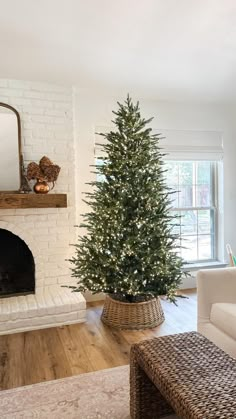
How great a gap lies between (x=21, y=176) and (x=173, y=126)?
193 centimetres

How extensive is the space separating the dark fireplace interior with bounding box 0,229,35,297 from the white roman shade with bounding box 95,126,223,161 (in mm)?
1952

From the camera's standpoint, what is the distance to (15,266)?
3.39m

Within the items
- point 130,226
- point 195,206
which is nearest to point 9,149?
point 130,226

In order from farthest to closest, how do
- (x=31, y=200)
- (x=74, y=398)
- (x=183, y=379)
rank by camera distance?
1. (x=31, y=200)
2. (x=74, y=398)
3. (x=183, y=379)

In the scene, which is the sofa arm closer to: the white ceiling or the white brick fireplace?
the white brick fireplace

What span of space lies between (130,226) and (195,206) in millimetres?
1693

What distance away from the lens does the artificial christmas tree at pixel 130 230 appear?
2850 millimetres

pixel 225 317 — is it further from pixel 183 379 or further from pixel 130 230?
pixel 130 230

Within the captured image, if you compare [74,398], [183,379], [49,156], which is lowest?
[74,398]

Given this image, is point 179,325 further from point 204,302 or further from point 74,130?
point 74,130

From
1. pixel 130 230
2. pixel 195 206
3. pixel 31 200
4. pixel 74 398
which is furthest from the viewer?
pixel 195 206

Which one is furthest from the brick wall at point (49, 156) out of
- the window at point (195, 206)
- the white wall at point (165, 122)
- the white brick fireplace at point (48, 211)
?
the window at point (195, 206)

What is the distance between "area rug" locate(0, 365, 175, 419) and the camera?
182 cm

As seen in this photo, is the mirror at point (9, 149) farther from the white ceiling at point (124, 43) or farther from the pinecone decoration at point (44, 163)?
the white ceiling at point (124, 43)
